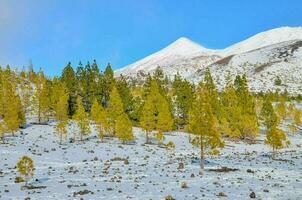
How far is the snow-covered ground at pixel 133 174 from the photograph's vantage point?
33844 millimetres

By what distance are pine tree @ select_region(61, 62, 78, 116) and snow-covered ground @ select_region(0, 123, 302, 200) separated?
101 feet

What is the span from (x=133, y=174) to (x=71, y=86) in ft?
223

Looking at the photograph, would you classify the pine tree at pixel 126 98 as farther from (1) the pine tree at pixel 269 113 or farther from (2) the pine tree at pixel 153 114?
Answer: (1) the pine tree at pixel 269 113

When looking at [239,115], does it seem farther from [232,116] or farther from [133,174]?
[133,174]

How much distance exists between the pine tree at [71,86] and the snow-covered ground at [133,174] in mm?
30928

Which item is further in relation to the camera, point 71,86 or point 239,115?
point 71,86

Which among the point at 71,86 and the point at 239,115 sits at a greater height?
the point at 71,86

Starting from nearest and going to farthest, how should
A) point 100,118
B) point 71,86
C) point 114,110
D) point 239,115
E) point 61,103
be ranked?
point 100,118, point 114,110, point 61,103, point 239,115, point 71,86

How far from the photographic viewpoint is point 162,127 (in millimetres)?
87125

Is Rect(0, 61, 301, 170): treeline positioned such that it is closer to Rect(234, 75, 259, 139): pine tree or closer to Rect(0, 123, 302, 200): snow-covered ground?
Rect(234, 75, 259, 139): pine tree

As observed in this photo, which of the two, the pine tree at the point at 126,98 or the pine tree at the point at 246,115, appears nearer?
the pine tree at the point at 246,115

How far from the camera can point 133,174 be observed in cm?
4491

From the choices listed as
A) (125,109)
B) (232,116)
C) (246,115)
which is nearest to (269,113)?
(246,115)

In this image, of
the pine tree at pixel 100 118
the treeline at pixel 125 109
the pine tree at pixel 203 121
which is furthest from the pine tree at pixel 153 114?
the pine tree at pixel 203 121
